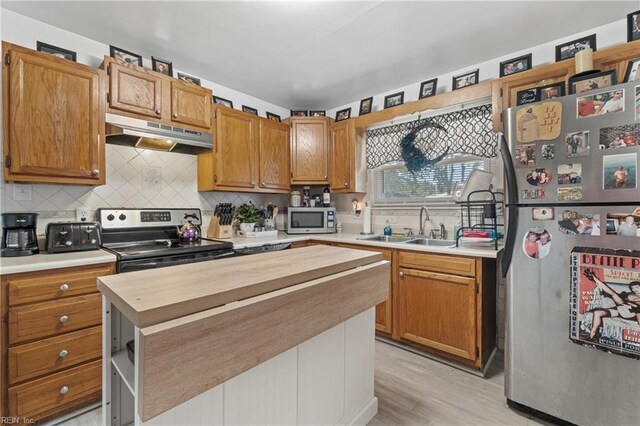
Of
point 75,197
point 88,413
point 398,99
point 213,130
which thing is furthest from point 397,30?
point 88,413

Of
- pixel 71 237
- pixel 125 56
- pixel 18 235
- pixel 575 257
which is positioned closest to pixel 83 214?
pixel 71 237

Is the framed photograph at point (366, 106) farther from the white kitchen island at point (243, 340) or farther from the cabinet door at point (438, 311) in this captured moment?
the white kitchen island at point (243, 340)

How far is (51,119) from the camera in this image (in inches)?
76.8

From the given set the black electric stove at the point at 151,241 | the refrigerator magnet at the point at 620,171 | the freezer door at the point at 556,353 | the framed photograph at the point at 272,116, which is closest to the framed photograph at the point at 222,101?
the framed photograph at the point at 272,116

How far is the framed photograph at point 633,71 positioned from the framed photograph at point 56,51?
374cm

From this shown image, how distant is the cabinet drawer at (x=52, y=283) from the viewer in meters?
1.57

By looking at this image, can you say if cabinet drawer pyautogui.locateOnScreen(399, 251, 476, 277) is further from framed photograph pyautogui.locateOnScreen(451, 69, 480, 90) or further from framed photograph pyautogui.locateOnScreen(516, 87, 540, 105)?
framed photograph pyautogui.locateOnScreen(451, 69, 480, 90)

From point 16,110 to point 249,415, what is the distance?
231 centimetres

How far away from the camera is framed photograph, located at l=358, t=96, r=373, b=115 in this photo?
11.4ft

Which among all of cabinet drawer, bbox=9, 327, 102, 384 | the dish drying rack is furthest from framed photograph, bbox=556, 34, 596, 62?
cabinet drawer, bbox=9, 327, 102, 384

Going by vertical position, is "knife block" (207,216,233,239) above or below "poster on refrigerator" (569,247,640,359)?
above

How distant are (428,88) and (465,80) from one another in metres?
0.36

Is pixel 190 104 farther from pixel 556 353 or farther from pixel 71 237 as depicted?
pixel 556 353

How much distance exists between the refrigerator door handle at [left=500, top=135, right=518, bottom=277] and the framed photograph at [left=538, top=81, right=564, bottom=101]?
0.55m
